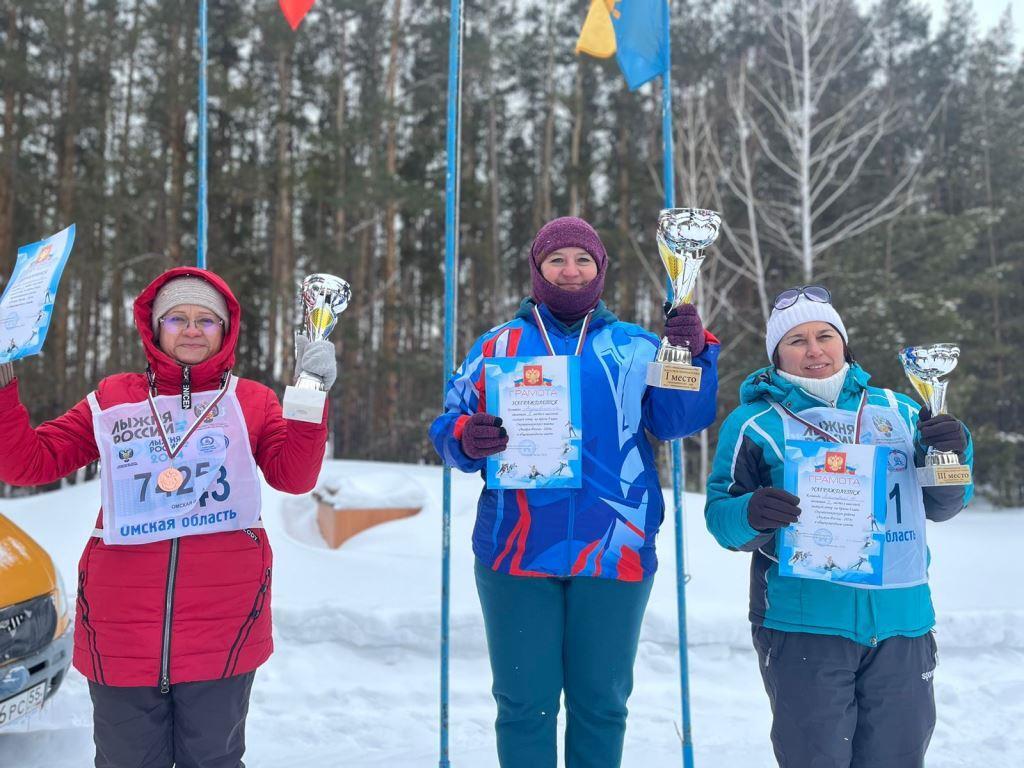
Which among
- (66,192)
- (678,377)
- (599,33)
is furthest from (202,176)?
(66,192)

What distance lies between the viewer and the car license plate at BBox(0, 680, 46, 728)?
2568 millimetres

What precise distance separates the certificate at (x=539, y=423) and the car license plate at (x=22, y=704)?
6.22 ft

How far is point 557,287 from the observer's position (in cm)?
227

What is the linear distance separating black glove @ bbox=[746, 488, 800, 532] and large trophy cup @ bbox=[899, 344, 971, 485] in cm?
36

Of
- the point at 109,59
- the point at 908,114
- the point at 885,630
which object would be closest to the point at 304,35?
the point at 109,59

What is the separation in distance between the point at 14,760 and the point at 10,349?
206 centimetres

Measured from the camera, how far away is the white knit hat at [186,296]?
2.06 metres

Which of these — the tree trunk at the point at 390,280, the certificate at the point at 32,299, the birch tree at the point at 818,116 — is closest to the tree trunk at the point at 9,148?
the tree trunk at the point at 390,280

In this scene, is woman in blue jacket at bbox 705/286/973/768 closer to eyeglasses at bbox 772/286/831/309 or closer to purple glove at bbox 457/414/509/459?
eyeglasses at bbox 772/286/831/309

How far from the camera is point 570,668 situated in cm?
217

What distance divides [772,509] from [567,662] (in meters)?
0.75

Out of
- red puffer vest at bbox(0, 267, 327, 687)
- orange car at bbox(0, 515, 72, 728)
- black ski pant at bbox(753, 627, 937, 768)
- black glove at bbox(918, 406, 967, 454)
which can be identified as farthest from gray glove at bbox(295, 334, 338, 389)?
orange car at bbox(0, 515, 72, 728)

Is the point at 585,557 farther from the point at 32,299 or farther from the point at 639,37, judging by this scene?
the point at 639,37

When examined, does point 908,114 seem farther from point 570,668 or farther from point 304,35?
point 570,668
